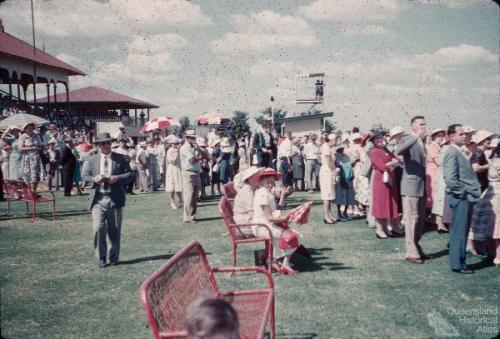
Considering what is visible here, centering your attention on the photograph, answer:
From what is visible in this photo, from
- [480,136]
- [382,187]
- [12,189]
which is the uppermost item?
[480,136]

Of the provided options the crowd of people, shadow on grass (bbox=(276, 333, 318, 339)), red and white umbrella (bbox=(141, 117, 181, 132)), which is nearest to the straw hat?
the crowd of people

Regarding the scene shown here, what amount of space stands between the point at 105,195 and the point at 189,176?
342 centimetres

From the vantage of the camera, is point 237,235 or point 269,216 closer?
point 269,216

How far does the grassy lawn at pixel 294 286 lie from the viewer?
4184 millimetres

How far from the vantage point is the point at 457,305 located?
4.59 metres

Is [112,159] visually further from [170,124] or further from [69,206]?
[170,124]

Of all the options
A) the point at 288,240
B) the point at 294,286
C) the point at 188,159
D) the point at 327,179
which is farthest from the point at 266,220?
the point at 188,159

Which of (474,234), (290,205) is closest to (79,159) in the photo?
(290,205)

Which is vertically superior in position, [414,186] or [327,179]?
[414,186]

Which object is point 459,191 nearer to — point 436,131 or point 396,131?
point 396,131

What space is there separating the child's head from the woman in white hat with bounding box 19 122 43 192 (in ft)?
35.7

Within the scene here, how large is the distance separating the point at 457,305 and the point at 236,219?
10.3 feet

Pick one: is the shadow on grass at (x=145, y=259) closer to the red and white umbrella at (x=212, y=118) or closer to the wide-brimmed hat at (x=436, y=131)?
the wide-brimmed hat at (x=436, y=131)

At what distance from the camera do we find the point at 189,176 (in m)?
9.56
